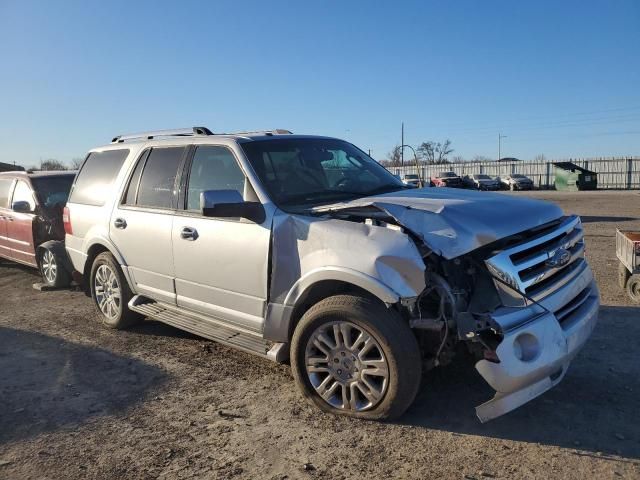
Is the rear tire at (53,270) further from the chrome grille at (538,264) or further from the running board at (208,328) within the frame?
the chrome grille at (538,264)

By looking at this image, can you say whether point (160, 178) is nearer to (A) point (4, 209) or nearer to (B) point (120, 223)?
(B) point (120, 223)

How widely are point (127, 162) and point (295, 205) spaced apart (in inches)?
94.7

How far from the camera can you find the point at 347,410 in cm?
365

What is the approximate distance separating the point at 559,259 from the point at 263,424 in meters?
2.25

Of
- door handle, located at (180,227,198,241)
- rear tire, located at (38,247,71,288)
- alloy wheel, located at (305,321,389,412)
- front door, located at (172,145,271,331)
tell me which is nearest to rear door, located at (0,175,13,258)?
rear tire, located at (38,247,71,288)

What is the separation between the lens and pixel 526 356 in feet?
10.4

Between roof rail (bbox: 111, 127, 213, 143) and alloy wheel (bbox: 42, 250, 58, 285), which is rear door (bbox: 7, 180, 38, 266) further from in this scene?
roof rail (bbox: 111, 127, 213, 143)

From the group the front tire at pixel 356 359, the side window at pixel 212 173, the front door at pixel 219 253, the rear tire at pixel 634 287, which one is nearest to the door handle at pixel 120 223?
the front door at pixel 219 253

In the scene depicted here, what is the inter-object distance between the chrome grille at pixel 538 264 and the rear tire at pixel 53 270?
261 inches

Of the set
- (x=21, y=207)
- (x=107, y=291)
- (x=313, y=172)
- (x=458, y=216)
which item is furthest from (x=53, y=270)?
(x=458, y=216)

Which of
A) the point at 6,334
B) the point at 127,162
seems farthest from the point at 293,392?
the point at 6,334

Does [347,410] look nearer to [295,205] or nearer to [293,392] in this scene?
[293,392]

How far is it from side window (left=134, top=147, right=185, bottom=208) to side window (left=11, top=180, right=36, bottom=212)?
13.5 feet

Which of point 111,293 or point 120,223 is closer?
point 120,223
